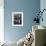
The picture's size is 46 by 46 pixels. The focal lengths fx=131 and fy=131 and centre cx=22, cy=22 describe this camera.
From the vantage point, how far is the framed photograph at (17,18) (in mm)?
5414

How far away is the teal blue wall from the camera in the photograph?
5371 millimetres

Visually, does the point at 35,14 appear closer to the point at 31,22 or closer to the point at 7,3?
the point at 31,22

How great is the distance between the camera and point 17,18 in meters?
5.46

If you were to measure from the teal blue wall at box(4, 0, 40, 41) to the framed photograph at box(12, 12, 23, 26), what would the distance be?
0.12 m

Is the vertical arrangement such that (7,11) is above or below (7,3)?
below

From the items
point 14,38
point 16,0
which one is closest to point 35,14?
point 16,0

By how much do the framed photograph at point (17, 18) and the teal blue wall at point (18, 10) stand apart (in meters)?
0.12

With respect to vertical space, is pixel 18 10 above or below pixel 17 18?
above

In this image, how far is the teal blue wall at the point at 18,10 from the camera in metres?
5.37

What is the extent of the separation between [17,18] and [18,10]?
0.34 meters

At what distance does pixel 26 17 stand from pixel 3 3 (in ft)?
3.64

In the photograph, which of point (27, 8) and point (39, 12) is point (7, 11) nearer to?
point (27, 8)

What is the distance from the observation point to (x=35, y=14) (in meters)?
5.39

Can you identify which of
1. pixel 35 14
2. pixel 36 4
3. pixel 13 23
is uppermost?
pixel 36 4
